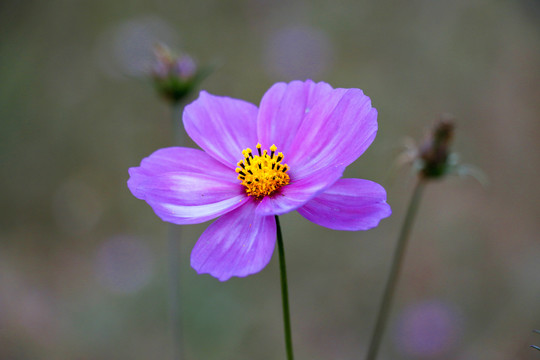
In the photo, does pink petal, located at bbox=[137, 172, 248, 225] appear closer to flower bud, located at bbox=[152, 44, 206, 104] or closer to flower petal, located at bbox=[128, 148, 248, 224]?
flower petal, located at bbox=[128, 148, 248, 224]

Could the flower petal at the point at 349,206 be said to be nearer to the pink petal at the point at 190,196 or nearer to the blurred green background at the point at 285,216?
the pink petal at the point at 190,196

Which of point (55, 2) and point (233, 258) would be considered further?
point (55, 2)

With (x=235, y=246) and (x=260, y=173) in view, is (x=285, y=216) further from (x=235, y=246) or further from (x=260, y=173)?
(x=235, y=246)

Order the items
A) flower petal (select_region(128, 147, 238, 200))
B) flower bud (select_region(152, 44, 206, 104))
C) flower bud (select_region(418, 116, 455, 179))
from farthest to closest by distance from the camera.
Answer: flower bud (select_region(152, 44, 206, 104)) → flower bud (select_region(418, 116, 455, 179)) → flower petal (select_region(128, 147, 238, 200))

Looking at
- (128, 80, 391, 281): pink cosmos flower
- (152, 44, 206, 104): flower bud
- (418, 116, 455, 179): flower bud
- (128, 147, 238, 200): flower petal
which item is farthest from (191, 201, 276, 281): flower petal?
(152, 44, 206, 104): flower bud

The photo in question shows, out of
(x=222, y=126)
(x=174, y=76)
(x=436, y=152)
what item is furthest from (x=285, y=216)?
(x=222, y=126)

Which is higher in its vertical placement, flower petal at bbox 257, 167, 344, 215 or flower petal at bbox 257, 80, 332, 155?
flower petal at bbox 257, 80, 332, 155

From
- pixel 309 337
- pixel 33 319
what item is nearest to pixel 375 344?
pixel 309 337

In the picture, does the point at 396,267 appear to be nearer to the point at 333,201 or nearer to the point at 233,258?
the point at 333,201
